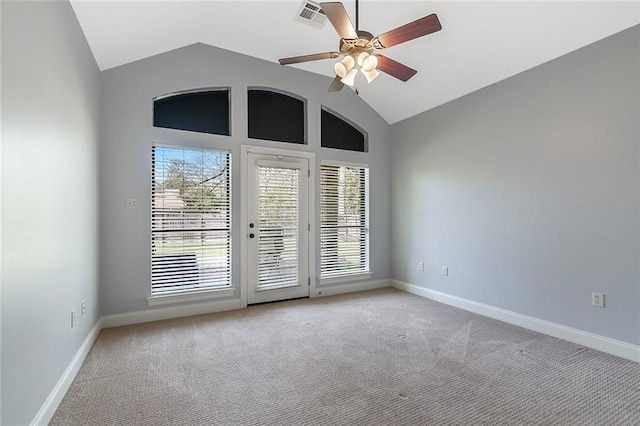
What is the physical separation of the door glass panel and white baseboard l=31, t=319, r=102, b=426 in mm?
1857

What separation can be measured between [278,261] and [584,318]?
3.31m

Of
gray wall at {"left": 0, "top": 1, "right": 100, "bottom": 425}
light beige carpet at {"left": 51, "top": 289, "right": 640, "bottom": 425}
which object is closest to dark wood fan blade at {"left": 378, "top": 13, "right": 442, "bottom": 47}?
gray wall at {"left": 0, "top": 1, "right": 100, "bottom": 425}

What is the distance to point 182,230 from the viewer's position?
3.67 m

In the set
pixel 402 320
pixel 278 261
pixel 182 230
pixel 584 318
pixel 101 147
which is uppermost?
pixel 101 147

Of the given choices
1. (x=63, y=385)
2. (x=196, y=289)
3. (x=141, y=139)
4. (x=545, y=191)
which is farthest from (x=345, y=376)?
(x=141, y=139)

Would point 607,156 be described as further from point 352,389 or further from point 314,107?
point 314,107

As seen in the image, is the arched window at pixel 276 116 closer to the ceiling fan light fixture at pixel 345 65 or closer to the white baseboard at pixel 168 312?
the ceiling fan light fixture at pixel 345 65

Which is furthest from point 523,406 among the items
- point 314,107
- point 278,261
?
point 314,107

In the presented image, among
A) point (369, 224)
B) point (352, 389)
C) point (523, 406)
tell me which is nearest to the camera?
point (523, 406)

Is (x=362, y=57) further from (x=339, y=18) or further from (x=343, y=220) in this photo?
(x=343, y=220)

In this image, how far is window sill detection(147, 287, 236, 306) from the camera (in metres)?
3.50

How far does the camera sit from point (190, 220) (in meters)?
3.70

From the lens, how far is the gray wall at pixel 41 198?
4.64 ft

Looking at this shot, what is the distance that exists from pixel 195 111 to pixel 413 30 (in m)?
2.71
